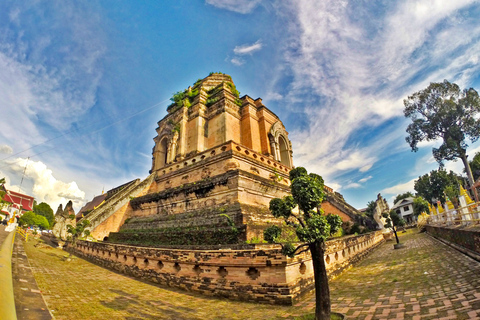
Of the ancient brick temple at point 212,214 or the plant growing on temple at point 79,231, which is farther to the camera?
the plant growing on temple at point 79,231

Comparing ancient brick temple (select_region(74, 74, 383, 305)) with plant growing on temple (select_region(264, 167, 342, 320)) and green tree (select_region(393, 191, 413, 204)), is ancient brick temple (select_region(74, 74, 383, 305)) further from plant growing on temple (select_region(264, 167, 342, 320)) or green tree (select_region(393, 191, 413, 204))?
green tree (select_region(393, 191, 413, 204))

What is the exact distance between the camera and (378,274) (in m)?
A: 7.80

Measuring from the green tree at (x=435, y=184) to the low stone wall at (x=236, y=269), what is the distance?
201 ft

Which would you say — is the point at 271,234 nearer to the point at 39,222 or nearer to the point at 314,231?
the point at 314,231

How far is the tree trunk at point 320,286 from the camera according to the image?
4293 mm

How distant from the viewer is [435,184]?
55188 mm

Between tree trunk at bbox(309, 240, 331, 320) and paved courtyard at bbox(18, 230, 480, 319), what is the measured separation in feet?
2.07

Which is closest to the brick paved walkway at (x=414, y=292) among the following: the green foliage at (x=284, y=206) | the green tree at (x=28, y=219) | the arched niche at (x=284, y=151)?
the green foliage at (x=284, y=206)

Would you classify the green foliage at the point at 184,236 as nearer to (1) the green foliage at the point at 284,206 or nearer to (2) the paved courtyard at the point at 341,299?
(2) the paved courtyard at the point at 341,299

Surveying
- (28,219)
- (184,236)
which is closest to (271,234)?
(184,236)

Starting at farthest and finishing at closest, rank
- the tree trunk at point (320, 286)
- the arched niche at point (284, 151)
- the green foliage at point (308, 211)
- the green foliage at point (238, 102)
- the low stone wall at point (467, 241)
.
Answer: the arched niche at point (284, 151), the green foliage at point (238, 102), the low stone wall at point (467, 241), the green foliage at point (308, 211), the tree trunk at point (320, 286)

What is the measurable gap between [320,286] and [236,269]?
2.38 m

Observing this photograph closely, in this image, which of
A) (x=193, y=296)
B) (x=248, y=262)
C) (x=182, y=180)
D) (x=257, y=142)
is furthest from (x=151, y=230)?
(x=257, y=142)

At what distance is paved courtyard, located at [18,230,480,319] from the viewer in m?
4.33
